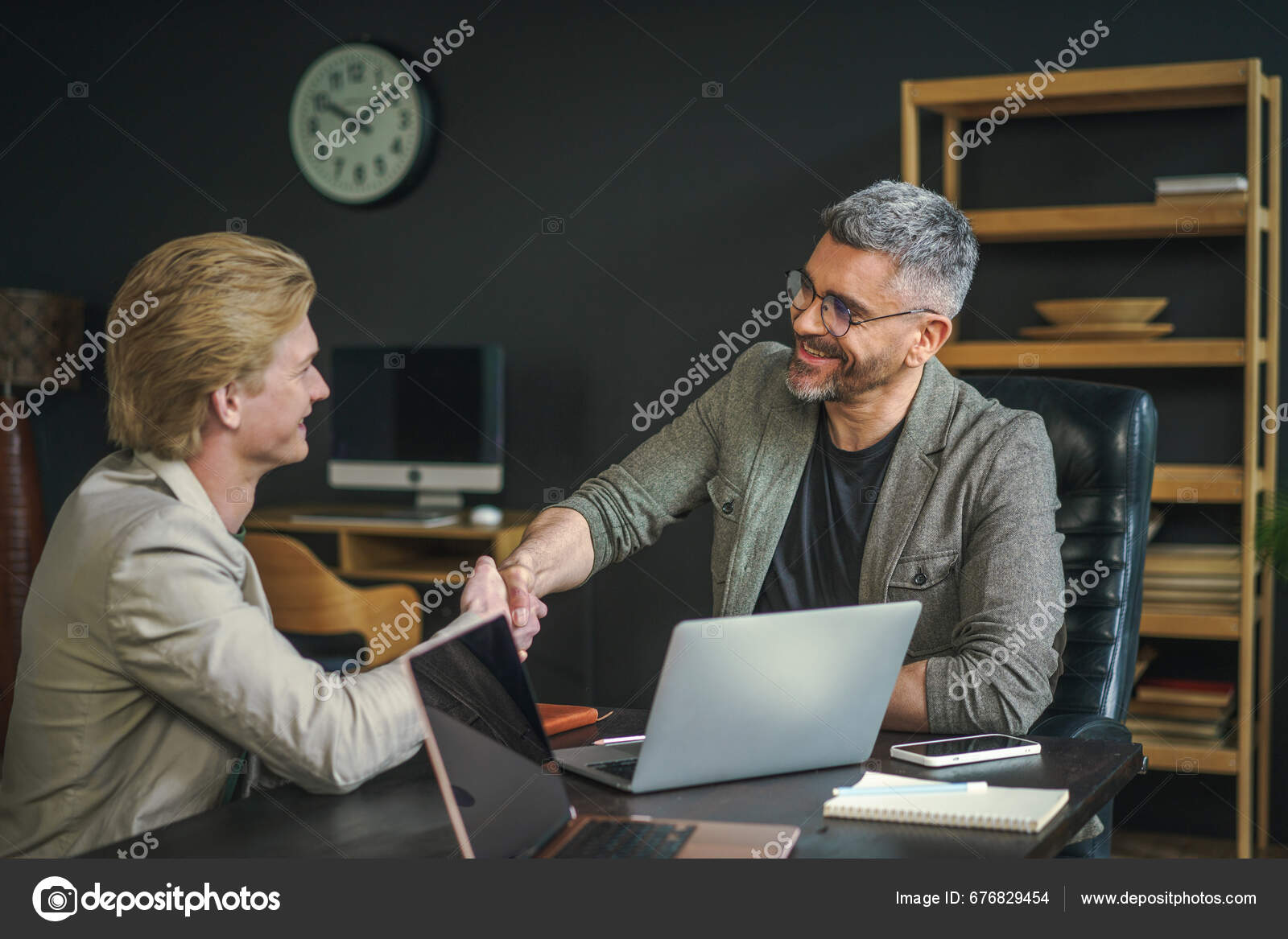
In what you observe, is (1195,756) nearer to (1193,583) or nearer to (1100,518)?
(1193,583)

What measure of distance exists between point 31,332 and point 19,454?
0.51 meters

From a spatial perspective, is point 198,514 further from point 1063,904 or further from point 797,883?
point 1063,904

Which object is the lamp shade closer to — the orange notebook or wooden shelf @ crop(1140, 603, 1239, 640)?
the orange notebook

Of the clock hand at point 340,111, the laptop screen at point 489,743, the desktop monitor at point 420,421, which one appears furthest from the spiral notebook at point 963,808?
the clock hand at point 340,111

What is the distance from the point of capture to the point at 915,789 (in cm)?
123

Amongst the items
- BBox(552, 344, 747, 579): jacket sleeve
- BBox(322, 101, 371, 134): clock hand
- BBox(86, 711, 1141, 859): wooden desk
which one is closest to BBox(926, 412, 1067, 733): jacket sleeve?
BBox(86, 711, 1141, 859): wooden desk

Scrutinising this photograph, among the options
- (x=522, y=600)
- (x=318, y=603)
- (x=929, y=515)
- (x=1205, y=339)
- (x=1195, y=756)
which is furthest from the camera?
(x=318, y=603)

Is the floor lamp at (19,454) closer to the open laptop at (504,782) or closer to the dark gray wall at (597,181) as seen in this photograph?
the dark gray wall at (597,181)

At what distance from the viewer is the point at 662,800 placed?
125cm

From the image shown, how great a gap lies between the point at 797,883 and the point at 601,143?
10.4 feet

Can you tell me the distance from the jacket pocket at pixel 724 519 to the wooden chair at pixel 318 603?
1.51 meters

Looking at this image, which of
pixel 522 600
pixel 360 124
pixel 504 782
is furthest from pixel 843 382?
pixel 360 124

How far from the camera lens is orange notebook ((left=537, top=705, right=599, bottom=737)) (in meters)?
1.54

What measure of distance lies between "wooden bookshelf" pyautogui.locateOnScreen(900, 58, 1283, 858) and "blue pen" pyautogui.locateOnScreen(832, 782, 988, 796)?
6.07 feet
